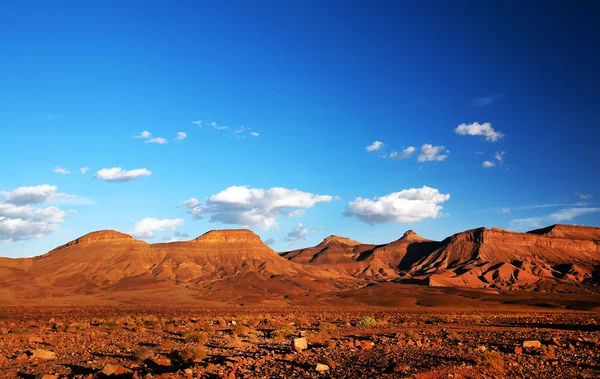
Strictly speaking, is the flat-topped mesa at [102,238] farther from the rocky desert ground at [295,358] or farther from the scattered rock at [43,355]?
the scattered rock at [43,355]

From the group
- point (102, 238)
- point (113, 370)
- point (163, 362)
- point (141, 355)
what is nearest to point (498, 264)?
point (102, 238)

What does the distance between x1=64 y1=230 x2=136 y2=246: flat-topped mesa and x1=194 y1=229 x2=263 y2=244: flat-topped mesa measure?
963 inches

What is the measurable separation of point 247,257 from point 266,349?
142 metres

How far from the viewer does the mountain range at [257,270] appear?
11019 cm

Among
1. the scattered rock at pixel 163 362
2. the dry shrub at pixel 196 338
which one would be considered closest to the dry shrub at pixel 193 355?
the scattered rock at pixel 163 362

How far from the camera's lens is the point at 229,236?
178000 millimetres

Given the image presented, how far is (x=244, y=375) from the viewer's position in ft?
49.0

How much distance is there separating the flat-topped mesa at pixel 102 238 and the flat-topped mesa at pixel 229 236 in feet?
80.3

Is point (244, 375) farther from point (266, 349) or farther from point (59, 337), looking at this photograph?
point (59, 337)

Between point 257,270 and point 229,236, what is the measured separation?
33.7 metres

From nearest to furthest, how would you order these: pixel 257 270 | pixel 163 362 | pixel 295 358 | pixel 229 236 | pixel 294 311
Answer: pixel 163 362 → pixel 295 358 → pixel 294 311 → pixel 257 270 → pixel 229 236

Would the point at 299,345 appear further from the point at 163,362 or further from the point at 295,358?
the point at 163,362

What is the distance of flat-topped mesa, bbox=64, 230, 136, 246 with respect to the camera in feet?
532

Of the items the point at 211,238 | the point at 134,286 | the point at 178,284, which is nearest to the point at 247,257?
the point at 211,238
